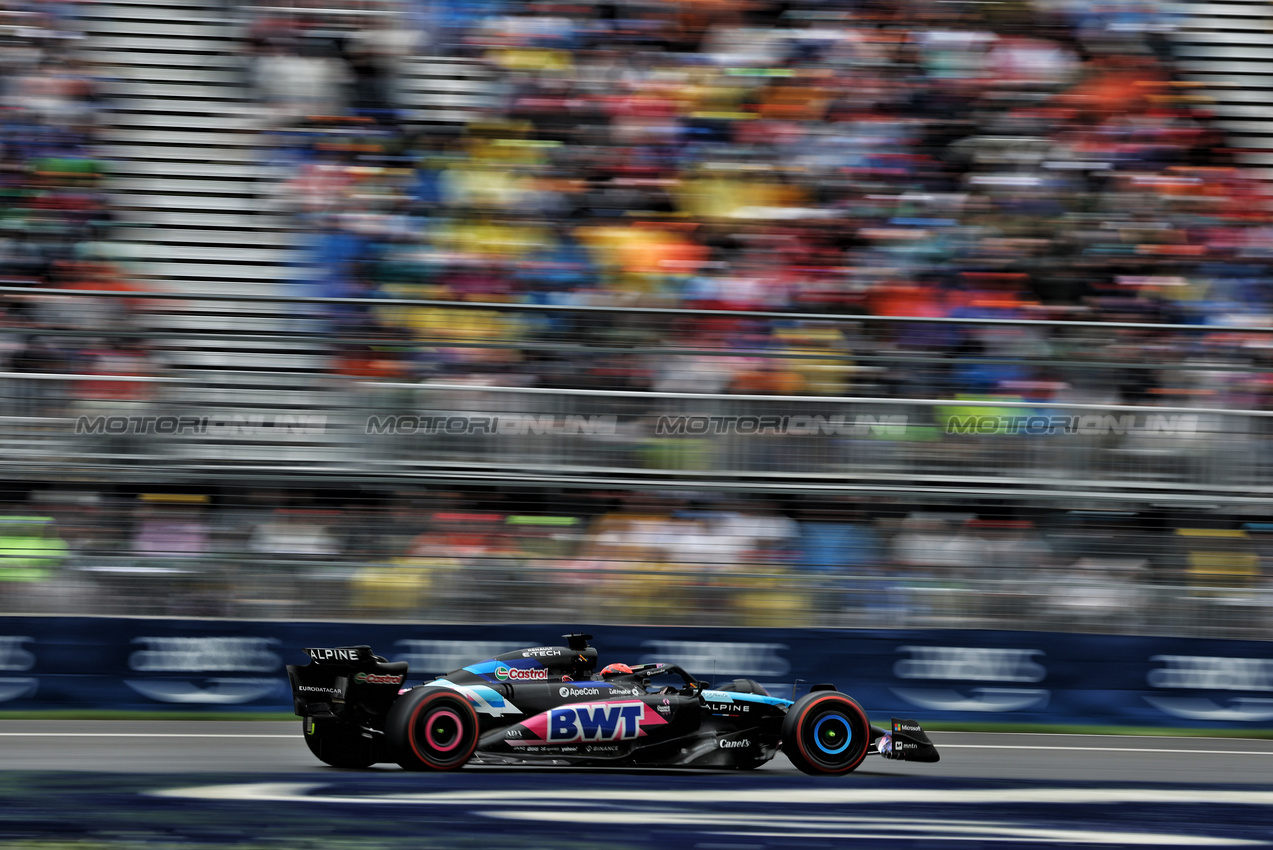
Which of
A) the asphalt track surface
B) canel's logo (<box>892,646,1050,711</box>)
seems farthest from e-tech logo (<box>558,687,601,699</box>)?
canel's logo (<box>892,646,1050,711</box>)

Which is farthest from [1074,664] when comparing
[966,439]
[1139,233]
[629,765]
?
[629,765]

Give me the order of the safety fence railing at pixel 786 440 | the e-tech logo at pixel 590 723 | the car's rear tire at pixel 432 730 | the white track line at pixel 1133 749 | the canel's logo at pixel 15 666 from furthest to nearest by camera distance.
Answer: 1. the safety fence railing at pixel 786 440
2. the canel's logo at pixel 15 666
3. the white track line at pixel 1133 749
4. the e-tech logo at pixel 590 723
5. the car's rear tire at pixel 432 730

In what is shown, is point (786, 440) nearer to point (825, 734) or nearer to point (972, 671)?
point (972, 671)

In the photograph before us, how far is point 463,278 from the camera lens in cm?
1082

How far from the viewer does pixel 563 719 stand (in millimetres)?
6859

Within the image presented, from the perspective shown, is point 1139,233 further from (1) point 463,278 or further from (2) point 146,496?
(2) point 146,496

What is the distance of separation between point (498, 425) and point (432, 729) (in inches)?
136

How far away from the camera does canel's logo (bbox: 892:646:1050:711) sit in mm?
9945

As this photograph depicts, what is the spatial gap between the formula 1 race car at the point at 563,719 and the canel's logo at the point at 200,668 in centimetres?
257

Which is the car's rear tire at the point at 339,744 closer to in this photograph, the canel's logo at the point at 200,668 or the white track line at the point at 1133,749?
the canel's logo at the point at 200,668

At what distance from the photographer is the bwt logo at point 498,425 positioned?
9.89 m

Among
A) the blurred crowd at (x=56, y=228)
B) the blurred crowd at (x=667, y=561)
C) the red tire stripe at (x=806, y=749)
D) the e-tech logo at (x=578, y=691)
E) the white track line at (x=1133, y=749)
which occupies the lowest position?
the white track line at (x=1133, y=749)

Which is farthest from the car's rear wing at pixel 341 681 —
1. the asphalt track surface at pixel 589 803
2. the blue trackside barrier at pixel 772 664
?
the blue trackside barrier at pixel 772 664

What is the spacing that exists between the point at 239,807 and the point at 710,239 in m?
6.05
